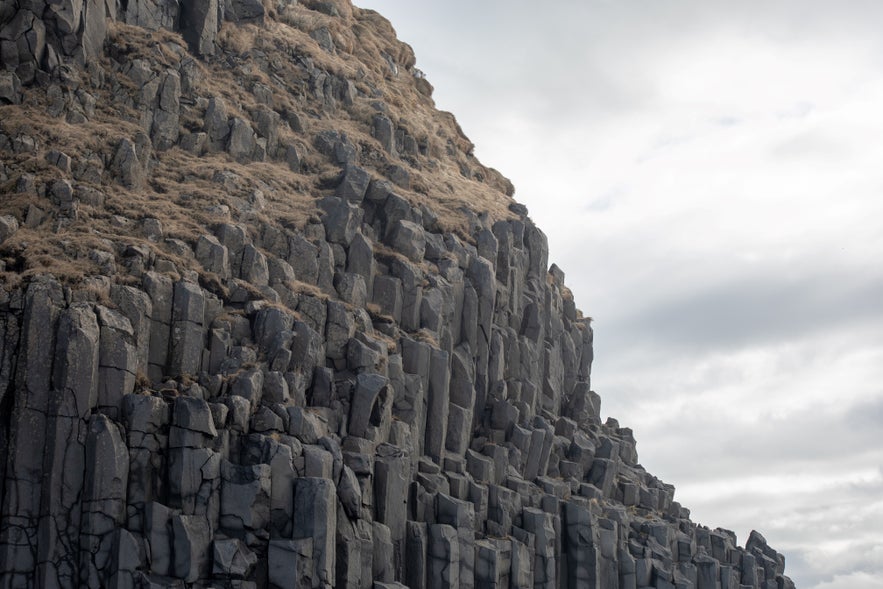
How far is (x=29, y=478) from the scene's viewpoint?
5700 centimetres

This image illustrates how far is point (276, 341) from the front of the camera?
219 feet

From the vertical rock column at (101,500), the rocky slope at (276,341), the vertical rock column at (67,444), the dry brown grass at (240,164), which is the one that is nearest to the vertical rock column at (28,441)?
the rocky slope at (276,341)

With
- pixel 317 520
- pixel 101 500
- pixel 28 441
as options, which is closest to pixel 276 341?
pixel 317 520

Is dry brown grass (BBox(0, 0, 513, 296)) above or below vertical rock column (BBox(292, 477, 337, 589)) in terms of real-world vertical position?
above

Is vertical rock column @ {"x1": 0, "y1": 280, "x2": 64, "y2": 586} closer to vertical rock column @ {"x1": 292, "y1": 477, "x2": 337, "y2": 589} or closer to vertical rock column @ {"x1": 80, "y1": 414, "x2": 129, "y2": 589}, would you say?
vertical rock column @ {"x1": 80, "y1": 414, "x2": 129, "y2": 589}

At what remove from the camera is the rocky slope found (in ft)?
191

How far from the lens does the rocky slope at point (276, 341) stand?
5812cm

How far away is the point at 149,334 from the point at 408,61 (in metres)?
52.7

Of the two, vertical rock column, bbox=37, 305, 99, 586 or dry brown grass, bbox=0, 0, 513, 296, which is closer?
vertical rock column, bbox=37, 305, 99, 586

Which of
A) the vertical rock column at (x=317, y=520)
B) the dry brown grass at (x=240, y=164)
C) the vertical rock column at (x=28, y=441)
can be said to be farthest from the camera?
the dry brown grass at (x=240, y=164)

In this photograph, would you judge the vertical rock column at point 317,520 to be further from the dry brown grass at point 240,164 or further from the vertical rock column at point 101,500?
the dry brown grass at point 240,164

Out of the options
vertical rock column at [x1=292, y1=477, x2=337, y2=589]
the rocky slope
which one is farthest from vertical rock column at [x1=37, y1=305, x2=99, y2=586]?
vertical rock column at [x1=292, y1=477, x2=337, y2=589]

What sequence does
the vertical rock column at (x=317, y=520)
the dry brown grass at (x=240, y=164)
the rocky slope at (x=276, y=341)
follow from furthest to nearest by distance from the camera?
the dry brown grass at (x=240, y=164) → the vertical rock column at (x=317, y=520) → the rocky slope at (x=276, y=341)

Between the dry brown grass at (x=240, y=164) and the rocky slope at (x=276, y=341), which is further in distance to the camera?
the dry brown grass at (x=240, y=164)
